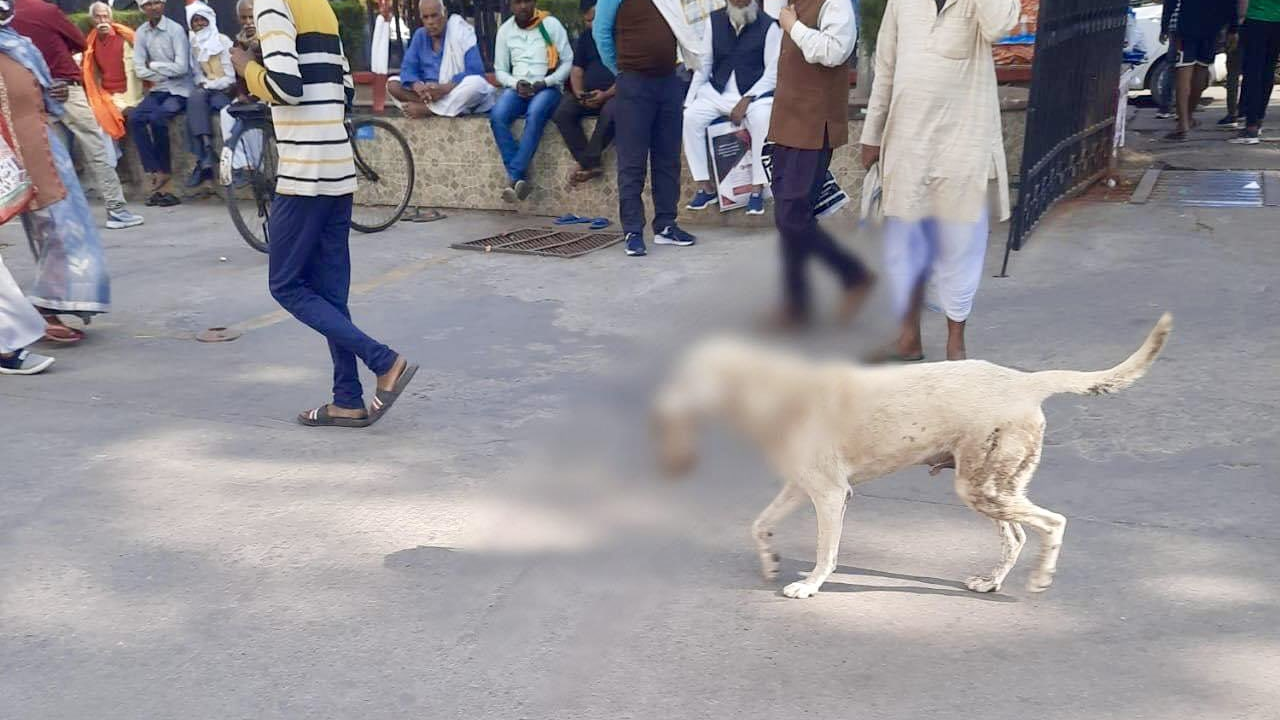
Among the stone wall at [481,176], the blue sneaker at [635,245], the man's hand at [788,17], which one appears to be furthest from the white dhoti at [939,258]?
the stone wall at [481,176]

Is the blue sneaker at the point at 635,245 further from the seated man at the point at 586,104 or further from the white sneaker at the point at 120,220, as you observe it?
the white sneaker at the point at 120,220

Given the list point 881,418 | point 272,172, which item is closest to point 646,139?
point 272,172

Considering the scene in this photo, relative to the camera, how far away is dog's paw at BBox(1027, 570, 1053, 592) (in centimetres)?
350

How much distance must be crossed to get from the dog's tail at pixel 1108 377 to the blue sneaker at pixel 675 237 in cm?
498

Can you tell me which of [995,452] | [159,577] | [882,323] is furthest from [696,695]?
[882,323]

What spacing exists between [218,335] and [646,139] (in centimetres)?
313

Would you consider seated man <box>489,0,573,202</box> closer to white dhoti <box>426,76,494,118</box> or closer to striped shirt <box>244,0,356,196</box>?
white dhoti <box>426,76,494,118</box>

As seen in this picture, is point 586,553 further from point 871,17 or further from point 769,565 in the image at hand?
point 871,17

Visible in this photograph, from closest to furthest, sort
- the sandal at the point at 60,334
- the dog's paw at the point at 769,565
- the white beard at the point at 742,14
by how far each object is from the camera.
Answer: the dog's paw at the point at 769,565 → the sandal at the point at 60,334 → the white beard at the point at 742,14

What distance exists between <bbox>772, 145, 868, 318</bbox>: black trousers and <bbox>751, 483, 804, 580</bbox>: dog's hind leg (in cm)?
112

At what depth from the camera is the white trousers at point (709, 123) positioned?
8.13 metres

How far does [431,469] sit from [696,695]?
6.16 ft

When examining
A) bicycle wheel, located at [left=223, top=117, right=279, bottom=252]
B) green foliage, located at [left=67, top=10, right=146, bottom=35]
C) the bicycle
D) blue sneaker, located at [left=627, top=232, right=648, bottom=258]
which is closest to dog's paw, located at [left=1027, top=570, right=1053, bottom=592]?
blue sneaker, located at [left=627, top=232, right=648, bottom=258]

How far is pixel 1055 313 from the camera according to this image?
618 centimetres
